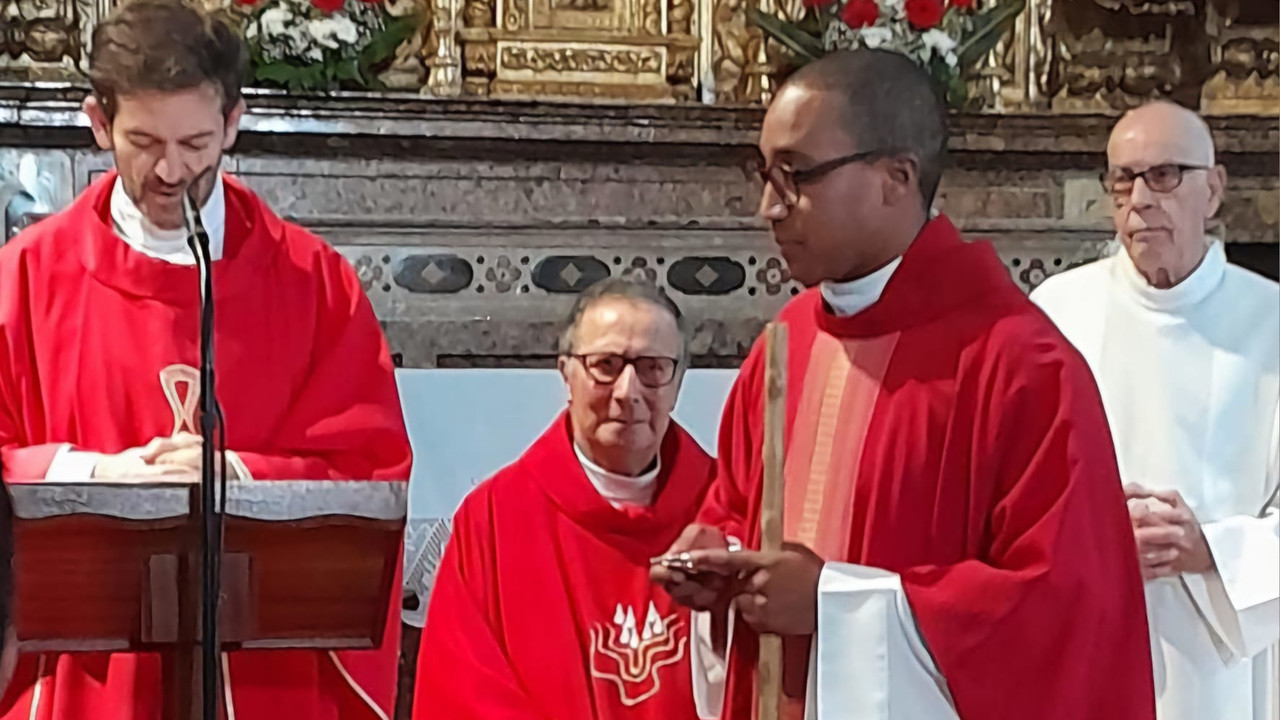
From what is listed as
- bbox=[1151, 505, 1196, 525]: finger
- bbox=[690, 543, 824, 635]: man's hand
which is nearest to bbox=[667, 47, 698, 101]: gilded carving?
bbox=[1151, 505, 1196, 525]: finger

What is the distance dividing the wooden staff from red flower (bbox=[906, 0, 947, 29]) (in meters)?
2.05

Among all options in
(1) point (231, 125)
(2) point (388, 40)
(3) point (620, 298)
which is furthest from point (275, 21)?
(3) point (620, 298)

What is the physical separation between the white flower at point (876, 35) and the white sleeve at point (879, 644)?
2.11 metres

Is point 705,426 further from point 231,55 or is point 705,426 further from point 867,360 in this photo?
point 231,55

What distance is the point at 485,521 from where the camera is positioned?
3588 mm

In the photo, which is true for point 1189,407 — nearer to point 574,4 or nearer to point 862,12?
point 862,12

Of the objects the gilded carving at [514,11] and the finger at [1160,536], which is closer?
the finger at [1160,536]

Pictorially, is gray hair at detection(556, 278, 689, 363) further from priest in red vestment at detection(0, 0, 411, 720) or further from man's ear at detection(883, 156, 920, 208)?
man's ear at detection(883, 156, 920, 208)

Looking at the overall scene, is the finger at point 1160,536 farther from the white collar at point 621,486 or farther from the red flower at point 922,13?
the red flower at point 922,13

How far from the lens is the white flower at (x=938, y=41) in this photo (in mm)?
4367

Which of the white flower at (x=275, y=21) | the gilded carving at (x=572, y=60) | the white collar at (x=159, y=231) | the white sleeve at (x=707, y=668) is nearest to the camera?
the white sleeve at (x=707, y=668)

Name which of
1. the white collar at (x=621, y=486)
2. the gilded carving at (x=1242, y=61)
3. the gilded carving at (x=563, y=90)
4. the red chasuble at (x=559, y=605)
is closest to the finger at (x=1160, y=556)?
the red chasuble at (x=559, y=605)

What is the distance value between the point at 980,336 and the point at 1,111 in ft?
8.25

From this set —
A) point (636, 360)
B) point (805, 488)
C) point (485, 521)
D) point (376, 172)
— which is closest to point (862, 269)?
point (805, 488)
